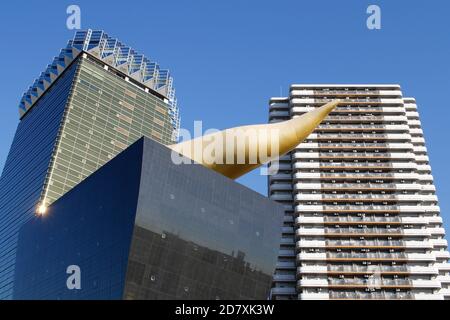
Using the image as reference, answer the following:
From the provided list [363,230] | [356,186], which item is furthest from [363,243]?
[356,186]

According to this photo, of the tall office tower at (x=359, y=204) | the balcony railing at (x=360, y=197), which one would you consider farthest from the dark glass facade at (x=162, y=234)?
the balcony railing at (x=360, y=197)

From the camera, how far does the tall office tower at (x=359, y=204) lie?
7856 centimetres

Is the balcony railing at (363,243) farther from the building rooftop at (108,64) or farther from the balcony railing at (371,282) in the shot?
the building rooftop at (108,64)

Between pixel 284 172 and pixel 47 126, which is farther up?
pixel 47 126

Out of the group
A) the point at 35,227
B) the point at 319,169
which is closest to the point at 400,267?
the point at 319,169

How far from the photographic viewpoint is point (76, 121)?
9588 centimetres

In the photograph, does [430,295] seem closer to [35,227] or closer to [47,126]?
[35,227]

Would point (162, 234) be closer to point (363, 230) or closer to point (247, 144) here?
point (247, 144)

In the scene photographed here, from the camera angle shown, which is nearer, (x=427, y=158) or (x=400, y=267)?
(x=400, y=267)

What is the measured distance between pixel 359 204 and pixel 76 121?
58.1 metres

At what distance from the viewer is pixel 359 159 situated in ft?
306

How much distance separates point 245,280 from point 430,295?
49.4 m
